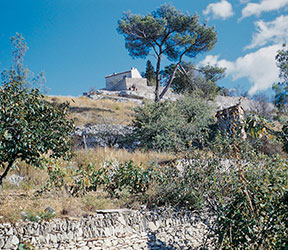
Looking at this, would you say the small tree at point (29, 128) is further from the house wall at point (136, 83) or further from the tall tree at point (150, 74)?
the tall tree at point (150, 74)

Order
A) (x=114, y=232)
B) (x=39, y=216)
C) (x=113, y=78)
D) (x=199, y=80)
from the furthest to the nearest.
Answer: (x=113, y=78) → (x=199, y=80) → (x=114, y=232) → (x=39, y=216)

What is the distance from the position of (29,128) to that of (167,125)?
7894 millimetres

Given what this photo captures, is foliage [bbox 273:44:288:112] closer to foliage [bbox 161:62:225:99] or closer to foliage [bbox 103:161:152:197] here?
foliage [bbox 161:62:225:99]

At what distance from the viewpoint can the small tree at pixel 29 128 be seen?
4402mm

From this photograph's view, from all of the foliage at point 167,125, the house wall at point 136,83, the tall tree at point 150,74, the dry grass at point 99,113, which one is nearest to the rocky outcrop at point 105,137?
the foliage at point 167,125

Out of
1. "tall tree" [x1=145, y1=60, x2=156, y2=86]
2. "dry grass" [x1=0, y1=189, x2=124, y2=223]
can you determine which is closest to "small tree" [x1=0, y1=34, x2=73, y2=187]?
"dry grass" [x1=0, y1=189, x2=124, y2=223]

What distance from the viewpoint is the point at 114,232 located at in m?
4.84

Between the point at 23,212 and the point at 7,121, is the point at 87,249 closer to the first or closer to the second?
the point at 23,212

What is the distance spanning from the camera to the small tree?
4402mm

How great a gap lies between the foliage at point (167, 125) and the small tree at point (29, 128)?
5951 millimetres

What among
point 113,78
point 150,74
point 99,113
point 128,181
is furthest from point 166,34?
point 113,78

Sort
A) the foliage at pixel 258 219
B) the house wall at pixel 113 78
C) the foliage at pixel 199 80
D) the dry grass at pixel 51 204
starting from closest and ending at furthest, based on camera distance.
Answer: the foliage at pixel 258 219, the dry grass at pixel 51 204, the foliage at pixel 199 80, the house wall at pixel 113 78

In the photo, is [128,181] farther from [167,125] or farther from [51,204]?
[167,125]

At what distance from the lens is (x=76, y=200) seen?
5348 millimetres
